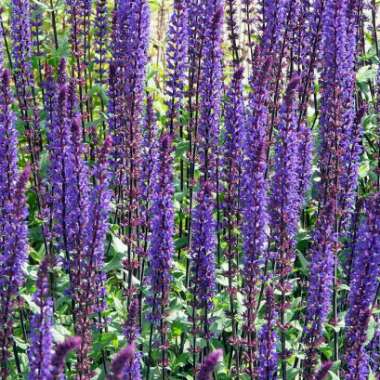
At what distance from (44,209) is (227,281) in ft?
5.71

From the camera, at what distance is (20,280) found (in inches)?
264

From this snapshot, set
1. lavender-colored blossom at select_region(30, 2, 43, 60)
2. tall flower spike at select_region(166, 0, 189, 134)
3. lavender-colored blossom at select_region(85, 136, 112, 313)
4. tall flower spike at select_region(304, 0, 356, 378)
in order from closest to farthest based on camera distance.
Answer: lavender-colored blossom at select_region(85, 136, 112, 313) → tall flower spike at select_region(304, 0, 356, 378) → tall flower spike at select_region(166, 0, 189, 134) → lavender-colored blossom at select_region(30, 2, 43, 60)

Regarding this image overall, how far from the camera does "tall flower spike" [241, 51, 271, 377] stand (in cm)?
700

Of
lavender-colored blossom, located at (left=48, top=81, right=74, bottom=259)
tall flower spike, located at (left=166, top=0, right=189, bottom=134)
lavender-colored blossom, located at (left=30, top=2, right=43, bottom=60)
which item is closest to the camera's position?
lavender-colored blossom, located at (left=48, top=81, right=74, bottom=259)

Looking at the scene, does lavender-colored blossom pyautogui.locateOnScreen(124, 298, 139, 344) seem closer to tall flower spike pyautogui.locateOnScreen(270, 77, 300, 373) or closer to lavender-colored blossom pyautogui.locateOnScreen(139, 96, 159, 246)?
lavender-colored blossom pyautogui.locateOnScreen(139, 96, 159, 246)

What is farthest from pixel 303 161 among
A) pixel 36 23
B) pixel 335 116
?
pixel 36 23

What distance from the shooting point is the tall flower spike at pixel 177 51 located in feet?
30.8

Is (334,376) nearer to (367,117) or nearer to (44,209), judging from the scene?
(44,209)

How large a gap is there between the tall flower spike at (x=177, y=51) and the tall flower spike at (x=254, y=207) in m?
1.60

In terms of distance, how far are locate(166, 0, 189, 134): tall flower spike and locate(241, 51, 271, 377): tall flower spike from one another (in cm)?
160

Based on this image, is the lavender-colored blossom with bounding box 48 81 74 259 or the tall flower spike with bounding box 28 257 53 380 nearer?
the tall flower spike with bounding box 28 257 53 380

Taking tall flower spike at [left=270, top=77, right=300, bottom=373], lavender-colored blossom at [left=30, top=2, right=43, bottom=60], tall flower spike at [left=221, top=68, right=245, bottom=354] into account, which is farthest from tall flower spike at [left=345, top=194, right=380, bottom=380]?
lavender-colored blossom at [left=30, top=2, right=43, bottom=60]

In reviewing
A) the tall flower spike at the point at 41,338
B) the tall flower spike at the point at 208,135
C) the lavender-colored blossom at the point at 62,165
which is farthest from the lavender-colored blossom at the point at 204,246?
the tall flower spike at the point at 41,338

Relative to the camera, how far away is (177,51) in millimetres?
9539
